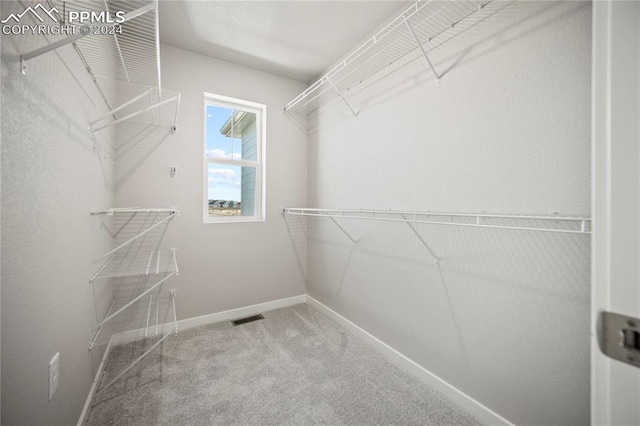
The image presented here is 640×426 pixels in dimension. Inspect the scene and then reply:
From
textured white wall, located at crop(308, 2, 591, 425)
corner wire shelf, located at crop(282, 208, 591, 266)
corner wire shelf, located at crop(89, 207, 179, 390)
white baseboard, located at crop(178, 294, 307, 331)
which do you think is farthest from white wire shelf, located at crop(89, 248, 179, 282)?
textured white wall, located at crop(308, 2, 591, 425)

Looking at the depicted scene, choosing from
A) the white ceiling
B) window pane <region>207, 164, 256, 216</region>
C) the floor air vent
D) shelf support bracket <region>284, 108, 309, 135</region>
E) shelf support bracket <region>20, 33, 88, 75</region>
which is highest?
the white ceiling

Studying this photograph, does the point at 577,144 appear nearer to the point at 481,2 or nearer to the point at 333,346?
the point at 481,2

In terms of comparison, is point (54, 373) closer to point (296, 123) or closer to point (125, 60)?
point (125, 60)

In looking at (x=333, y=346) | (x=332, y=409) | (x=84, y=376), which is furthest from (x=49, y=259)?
(x=333, y=346)

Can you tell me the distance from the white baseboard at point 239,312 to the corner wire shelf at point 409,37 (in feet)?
6.95

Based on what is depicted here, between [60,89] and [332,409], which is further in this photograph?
[332,409]

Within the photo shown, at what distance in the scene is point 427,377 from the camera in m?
1.72

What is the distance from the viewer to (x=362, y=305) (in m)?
2.29

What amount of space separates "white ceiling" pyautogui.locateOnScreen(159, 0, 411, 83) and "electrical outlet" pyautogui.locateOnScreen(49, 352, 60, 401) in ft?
7.17

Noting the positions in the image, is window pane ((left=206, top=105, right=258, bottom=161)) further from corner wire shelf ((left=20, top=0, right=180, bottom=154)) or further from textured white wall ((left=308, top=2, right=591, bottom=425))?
textured white wall ((left=308, top=2, right=591, bottom=425))

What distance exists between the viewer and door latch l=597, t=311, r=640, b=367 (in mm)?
414

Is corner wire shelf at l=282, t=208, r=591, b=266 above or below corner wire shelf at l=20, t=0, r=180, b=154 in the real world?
below

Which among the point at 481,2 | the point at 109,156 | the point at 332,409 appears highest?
the point at 481,2

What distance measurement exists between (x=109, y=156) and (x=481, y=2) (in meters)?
2.57
